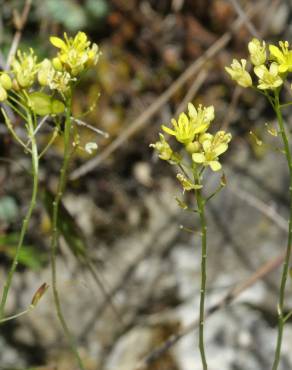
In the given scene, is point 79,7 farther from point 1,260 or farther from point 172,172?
point 1,260

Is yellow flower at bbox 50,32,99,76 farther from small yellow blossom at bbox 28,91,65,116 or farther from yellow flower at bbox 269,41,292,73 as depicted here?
yellow flower at bbox 269,41,292,73

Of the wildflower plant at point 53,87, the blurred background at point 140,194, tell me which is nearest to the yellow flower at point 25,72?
the wildflower plant at point 53,87

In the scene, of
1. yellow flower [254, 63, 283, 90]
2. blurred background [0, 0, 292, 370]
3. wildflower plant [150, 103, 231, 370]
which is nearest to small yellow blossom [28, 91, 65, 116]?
wildflower plant [150, 103, 231, 370]

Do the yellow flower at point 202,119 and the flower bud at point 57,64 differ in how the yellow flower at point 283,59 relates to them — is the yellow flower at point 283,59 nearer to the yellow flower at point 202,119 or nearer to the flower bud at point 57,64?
the yellow flower at point 202,119

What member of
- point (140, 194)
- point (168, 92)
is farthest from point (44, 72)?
point (140, 194)

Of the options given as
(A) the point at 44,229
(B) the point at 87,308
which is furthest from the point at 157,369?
(A) the point at 44,229
